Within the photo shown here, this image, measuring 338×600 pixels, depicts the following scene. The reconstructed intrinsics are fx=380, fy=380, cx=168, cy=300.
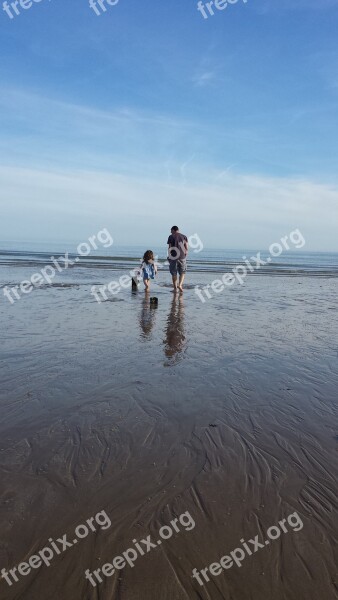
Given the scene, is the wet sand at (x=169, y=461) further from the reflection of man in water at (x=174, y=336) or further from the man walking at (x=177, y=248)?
the man walking at (x=177, y=248)

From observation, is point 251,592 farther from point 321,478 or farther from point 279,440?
point 279,440

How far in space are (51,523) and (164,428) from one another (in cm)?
160

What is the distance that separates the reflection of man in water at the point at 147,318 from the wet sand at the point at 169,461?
1.12 metres

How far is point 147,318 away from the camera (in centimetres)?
1039

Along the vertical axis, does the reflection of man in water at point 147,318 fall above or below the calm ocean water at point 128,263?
above

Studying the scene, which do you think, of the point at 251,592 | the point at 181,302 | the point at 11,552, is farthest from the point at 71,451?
the point at 181,302

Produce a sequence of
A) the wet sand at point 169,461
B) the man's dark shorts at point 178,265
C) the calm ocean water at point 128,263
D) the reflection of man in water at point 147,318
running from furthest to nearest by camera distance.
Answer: the calm ocean water at point 128,263
the man's dark shorts at point 178,265
the reflection of man in water at point 147,318
the wet sand at point 169,461

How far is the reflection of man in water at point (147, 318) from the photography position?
8773mm

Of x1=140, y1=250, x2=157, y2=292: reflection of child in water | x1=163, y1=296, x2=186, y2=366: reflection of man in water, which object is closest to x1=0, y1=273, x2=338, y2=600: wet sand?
x1=163, y1=296, x2=186, y2=366: reflection of man in water

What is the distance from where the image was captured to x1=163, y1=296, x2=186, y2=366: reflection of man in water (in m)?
6.86

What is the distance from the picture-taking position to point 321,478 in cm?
336

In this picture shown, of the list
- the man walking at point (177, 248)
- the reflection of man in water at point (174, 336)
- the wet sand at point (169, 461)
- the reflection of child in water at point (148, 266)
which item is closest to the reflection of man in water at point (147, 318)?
the reflection of man in water at point (174, 336)

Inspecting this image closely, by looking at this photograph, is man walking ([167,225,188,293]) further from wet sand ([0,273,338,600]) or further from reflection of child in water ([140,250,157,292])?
wet sand ([0,273,338,600])

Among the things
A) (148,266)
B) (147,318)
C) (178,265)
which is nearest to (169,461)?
(147,318)
